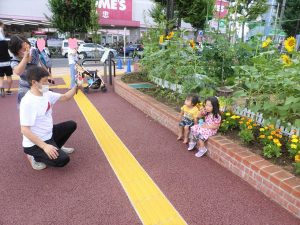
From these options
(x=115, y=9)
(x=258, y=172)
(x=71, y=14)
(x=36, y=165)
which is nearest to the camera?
(x=258, y=172)

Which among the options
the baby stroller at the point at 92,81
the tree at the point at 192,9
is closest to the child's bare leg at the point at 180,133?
the baby stroller at the point at 92,81

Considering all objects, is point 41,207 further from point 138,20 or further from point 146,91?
point 138,20

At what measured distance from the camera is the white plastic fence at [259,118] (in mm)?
3124

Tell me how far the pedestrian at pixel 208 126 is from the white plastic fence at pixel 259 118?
2.00 feet

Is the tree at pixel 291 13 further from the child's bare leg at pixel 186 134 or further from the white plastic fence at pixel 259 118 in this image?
the child's bare leg at pixel 186 134

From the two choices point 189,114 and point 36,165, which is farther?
point 189,114

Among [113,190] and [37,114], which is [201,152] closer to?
[113,190]

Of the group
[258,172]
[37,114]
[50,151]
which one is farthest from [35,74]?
[258,172]

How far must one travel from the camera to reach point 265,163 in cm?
272

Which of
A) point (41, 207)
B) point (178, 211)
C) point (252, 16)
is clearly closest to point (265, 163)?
point (178, 211)

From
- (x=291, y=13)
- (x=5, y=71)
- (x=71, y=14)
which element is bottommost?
(x=5, y=71)

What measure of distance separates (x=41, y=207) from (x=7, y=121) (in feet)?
9.81

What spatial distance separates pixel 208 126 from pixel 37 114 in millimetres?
2148

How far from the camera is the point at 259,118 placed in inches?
142
